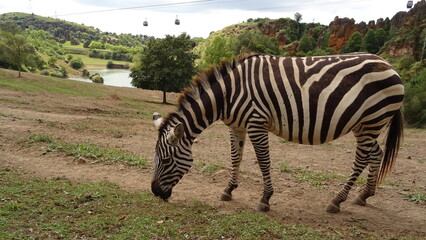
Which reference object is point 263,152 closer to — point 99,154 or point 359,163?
point 359,163

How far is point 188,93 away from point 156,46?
28.3 meters

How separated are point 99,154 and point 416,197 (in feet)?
23.6

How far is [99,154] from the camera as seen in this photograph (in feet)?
25.6

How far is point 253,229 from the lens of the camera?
4.15 m

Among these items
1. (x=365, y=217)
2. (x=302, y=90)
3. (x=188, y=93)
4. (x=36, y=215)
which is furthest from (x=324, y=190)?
(x=36, y=215)

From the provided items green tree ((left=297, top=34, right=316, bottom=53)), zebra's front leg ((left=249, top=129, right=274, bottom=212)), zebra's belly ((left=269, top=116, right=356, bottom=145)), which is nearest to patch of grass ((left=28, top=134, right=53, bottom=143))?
zebra's front leg ((left=249, top=129, right=274, bottom=212))

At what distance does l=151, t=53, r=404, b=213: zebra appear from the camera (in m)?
4.89

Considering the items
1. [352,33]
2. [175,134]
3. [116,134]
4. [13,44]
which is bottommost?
[116,134]

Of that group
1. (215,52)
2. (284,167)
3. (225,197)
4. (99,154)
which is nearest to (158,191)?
(225,197)

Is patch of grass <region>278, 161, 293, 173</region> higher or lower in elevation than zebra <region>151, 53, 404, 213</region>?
lower

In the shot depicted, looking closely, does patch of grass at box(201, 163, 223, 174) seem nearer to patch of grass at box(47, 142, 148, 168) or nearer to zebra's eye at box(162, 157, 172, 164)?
patch of grass at box(47, 142, 148, 168)

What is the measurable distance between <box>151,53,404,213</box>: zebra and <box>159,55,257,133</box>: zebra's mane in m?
0.02

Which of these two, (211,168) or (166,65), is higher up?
(166,65)

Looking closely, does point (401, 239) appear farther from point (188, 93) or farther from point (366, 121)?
point (188, 93)
